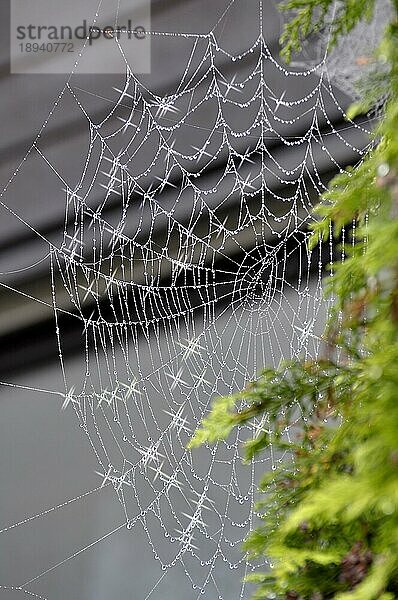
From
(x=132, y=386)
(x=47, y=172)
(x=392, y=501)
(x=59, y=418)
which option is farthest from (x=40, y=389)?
(x=392, y=501)

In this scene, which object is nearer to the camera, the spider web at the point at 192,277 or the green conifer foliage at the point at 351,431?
the green conifer foliage at the point at 351,431

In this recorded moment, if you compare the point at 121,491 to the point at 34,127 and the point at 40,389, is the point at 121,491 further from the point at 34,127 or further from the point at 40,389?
the point at 34,127

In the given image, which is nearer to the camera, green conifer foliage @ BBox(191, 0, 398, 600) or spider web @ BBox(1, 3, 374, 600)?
green conifer foliage @ BBox(191, 0, 398, 600)

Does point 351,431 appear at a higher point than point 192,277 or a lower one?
lower
